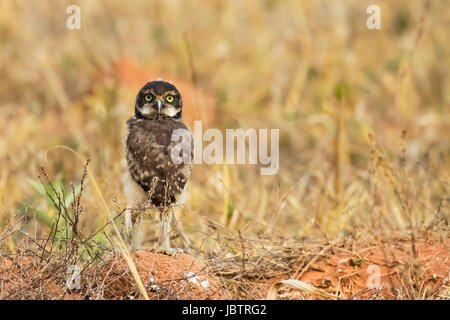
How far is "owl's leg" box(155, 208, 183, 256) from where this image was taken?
12.3ft

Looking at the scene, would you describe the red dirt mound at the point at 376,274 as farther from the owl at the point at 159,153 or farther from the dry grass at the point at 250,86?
the dry grass at the point at 250,86

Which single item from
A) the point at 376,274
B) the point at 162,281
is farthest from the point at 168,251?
the point at 376,274

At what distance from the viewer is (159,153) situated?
3.83m

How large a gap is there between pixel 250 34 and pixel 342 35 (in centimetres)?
170

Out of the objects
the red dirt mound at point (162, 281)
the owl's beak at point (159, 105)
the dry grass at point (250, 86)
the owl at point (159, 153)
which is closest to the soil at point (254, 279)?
the red dirt mound at point (162, 281)

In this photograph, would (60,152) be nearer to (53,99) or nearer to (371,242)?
(53,99)

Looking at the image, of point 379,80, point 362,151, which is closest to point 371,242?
point 362,151

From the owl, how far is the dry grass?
1.01 meters

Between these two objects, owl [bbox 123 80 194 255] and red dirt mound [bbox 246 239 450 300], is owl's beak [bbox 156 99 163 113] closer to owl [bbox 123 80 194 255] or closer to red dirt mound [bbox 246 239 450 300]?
owl [bbox 123 80 194 255]

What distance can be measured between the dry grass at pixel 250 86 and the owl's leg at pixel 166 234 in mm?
898

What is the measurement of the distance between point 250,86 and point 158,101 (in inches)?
191

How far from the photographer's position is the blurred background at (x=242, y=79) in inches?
263

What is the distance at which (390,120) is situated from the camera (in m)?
8.41

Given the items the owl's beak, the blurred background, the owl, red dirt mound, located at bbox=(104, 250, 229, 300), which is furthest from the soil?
the blurred background
